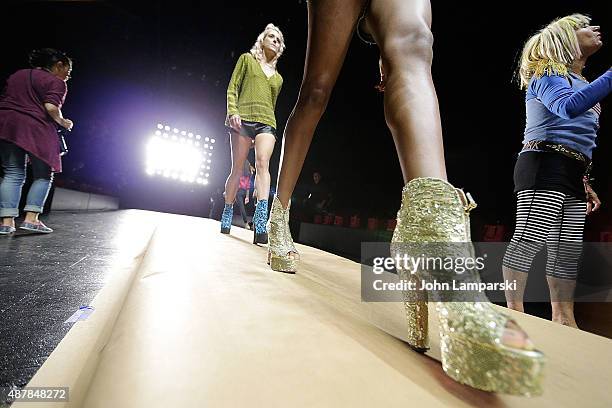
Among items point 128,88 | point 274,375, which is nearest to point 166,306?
point 274,375

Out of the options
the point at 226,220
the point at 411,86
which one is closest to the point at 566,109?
the point at 411,86

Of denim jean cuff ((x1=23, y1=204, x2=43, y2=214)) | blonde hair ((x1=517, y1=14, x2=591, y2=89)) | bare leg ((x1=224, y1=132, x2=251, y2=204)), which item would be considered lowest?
denim jean cuff ((x1=23, y1=204, x2=43, y2=214))

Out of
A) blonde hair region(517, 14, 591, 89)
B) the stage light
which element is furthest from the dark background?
blonde hair region(517, 14, 591, 89)

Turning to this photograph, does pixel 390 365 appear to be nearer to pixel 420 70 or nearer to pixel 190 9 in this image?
pixel 420 70

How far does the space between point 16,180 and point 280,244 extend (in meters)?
2.46

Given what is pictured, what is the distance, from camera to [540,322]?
0.79 m

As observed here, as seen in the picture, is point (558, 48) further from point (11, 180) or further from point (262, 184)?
point (11, 180)

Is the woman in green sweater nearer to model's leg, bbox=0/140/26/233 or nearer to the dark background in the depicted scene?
model's leg, bbox=0/140/26/233

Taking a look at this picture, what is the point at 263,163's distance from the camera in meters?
2.12

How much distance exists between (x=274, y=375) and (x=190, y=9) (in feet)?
28.2

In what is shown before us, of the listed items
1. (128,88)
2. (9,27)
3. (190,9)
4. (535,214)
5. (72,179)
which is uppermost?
(190,9)

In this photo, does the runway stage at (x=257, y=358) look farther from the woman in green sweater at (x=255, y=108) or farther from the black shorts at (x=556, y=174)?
the woman in green sweater at (x=255, y=108)

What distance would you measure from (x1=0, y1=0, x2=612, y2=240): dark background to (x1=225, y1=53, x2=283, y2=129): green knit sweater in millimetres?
2681

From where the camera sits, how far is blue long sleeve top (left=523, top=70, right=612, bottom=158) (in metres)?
1.23
